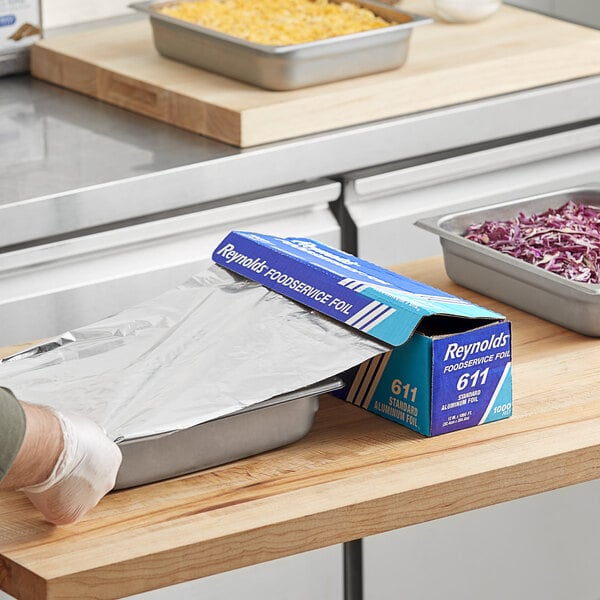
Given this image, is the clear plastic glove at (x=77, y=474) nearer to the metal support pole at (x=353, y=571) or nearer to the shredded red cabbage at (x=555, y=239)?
the shredded red cabbage at (x=555, y=239)

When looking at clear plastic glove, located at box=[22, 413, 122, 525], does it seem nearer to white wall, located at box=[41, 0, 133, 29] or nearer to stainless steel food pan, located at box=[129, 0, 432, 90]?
stainless steel food pan, located at box=[129, 0, 432, 90]

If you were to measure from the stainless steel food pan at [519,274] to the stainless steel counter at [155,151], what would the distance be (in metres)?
0.52

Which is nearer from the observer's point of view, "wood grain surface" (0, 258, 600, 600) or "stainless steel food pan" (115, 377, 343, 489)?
"wood grain surface" (0, 258, 600, 600)

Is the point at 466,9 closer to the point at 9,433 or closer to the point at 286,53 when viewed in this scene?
the point at 286,53

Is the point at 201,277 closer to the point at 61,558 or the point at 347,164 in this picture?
the point at 61,558

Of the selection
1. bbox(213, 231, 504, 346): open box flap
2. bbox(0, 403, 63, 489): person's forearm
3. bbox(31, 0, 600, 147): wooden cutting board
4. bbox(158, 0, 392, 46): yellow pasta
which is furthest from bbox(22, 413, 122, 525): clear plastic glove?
bbox(158, 0, 392, 46): yellow pasta

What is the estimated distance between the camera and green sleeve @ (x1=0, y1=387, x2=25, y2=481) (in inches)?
42.9

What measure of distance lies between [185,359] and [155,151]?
2.93ft

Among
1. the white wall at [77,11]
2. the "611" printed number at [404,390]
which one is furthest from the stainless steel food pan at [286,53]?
the "611" printed number at [404,390]

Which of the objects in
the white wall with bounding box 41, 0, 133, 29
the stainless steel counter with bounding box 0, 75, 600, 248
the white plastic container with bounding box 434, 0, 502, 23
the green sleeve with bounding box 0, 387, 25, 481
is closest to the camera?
the green sleeve with bounding box 0, 387, 25, 481

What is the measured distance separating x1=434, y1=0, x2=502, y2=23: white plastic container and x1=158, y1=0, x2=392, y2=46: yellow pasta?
0.22 m

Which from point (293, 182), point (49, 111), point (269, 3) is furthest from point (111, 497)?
point (269, 3)

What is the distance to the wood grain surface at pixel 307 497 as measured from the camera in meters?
1.11

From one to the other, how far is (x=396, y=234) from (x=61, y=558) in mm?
1289
